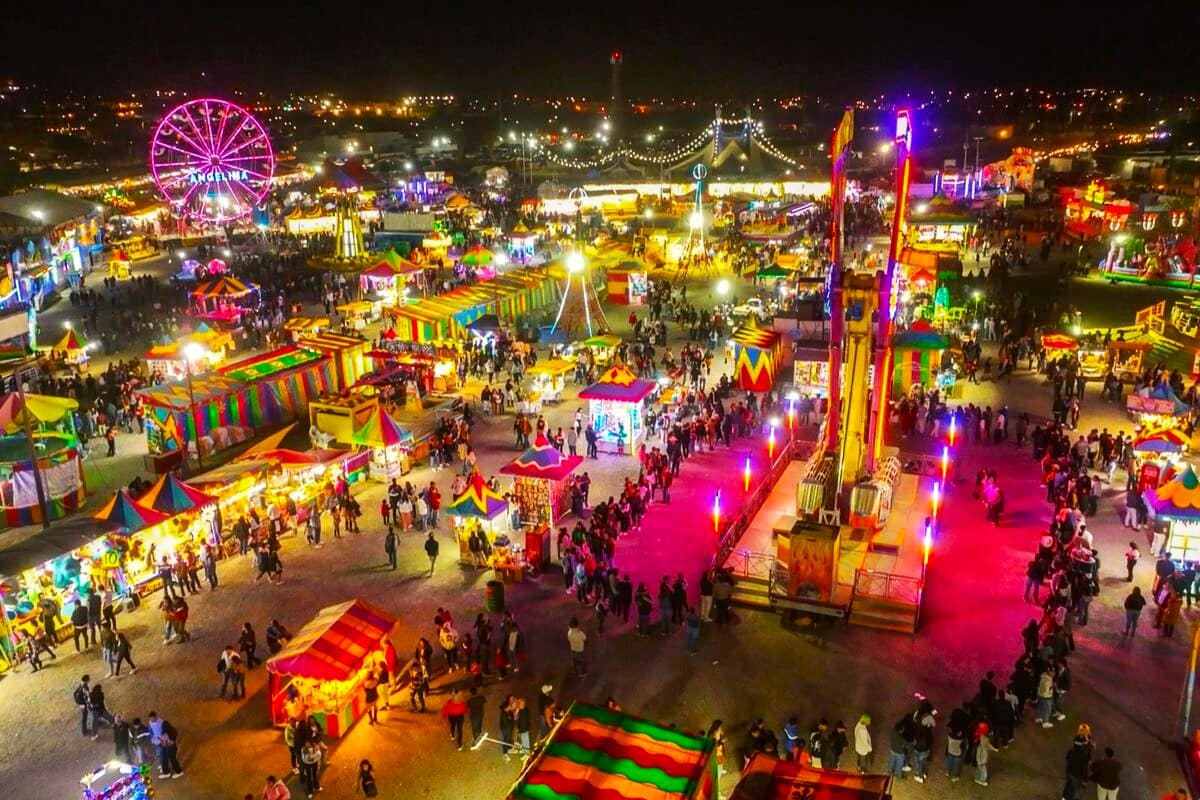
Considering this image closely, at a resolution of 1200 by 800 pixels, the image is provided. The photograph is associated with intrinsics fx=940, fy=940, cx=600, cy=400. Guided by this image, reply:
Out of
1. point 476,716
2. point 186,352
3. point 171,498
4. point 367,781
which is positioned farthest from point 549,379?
Result: point 367,781

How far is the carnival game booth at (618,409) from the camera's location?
2166 centimetres

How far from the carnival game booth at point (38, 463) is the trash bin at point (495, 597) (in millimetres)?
9627

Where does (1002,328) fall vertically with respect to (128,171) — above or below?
below

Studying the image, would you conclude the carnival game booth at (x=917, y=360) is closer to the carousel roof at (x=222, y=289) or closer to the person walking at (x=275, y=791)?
the person walking at (x=275, y=791)

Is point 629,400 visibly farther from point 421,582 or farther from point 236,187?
point 236,187

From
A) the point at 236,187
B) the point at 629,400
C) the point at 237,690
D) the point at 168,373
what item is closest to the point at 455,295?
Result: the point at 168,373

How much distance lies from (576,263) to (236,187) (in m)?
36.6

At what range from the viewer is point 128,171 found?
70.9 m

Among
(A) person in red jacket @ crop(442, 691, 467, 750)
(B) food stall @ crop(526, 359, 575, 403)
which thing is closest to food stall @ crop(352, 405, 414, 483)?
(B) food stall @ crop(526, 359, 575, 403)

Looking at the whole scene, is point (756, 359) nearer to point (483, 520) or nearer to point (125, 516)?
point (483, 520)

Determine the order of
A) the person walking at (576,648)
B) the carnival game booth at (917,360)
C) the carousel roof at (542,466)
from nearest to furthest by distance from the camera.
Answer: the person walking at (576,648) → the carousel roof at (542,466) → the carnival game booth at (917,360)

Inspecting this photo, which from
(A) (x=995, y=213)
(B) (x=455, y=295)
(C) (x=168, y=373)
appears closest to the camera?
(C) (x=168, y=373)

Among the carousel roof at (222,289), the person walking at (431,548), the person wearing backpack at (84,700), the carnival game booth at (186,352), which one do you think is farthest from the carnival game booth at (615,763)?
the carousel roof at (222,289)

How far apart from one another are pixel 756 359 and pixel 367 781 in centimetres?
1626
